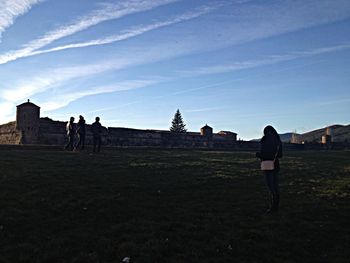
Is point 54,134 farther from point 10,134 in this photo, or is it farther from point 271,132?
point 271,132

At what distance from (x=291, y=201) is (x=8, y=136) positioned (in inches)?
1158

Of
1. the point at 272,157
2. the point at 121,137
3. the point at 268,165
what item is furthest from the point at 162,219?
the point at 121,137

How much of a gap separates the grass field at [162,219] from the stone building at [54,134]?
17476mm

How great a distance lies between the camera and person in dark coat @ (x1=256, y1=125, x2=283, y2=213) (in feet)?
27.8

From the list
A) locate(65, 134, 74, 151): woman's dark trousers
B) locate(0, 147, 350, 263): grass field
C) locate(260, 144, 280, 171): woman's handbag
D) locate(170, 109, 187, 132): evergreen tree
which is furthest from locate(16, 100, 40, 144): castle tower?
locate(170, 109, 187, 132): evergreen tree

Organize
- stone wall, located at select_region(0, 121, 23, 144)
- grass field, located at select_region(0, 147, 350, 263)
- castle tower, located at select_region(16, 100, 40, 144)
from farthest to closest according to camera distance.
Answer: stone wall, located at select_region(0, 121, 23, 144)
castle tower, located at select_region(16, 100, 40, 144)
grass field, located at select_region(0, 147, 350, 263)

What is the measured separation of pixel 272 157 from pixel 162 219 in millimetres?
3291

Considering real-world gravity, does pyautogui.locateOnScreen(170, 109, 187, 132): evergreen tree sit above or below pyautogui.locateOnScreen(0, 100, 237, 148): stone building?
above

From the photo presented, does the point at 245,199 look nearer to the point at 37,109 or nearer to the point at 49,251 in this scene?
the point at 49,251

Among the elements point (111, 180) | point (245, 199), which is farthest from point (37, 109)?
point (245, 199)

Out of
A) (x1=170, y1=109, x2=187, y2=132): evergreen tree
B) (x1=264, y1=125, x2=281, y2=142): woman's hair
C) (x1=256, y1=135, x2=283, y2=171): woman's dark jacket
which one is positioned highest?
(x1=170, y1=109, x2=187, y2=132): evergreen tree

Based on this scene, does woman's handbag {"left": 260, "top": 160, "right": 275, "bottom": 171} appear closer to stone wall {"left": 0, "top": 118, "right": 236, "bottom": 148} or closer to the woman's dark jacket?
the woman's dark jacket

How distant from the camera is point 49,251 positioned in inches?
216

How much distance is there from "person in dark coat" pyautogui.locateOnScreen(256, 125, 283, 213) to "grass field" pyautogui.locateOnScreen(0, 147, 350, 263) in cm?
36
